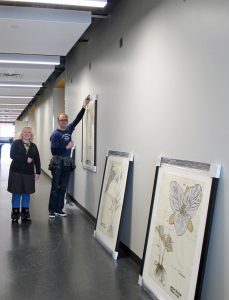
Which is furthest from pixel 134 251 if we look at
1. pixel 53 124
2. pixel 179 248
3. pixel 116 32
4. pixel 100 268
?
pixel 53 124

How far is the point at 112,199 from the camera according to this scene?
4504 mm

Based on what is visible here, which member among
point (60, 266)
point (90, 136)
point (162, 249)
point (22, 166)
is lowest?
point (60, 266)

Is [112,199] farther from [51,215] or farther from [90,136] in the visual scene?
[51,215]

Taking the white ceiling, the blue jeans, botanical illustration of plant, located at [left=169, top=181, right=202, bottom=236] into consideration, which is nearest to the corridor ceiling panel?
the white ceiling

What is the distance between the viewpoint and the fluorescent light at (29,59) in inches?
256

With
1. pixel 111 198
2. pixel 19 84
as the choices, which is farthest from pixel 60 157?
pixel 19 84

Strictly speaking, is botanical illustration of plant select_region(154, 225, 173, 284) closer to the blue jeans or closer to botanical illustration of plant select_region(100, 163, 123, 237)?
botanical illustration of plant select_region(100, 163, 123, 237)

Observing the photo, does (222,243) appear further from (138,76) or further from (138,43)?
(138,43)

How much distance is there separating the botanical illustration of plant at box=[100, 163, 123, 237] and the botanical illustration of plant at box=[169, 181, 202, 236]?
135cm

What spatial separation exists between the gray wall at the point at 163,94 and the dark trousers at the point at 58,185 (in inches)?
24.8

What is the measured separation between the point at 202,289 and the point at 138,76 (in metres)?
2.19

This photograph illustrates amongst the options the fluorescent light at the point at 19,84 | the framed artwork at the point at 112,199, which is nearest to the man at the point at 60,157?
the framed artwork at the point at 112,199

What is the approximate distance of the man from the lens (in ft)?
19.5

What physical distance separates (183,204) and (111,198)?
6.04ft
